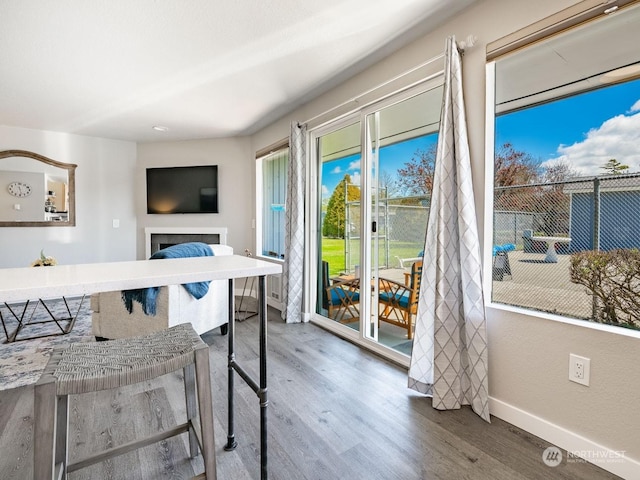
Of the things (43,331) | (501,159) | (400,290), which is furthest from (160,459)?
(43,331)

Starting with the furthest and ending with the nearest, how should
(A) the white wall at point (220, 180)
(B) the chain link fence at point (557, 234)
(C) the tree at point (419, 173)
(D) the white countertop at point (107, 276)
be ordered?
1. (A) the white wall at point (220, 180)
2. (C) the tree at point (419, 173)
3. (B) the chain link fence at point (557, 234)
4. (D) the white countertop at point (107, 276)

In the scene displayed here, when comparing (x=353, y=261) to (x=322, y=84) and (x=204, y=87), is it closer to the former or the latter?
(x=322, y=84)

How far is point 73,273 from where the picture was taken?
1.06m

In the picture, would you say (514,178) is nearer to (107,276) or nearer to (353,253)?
(353,253)

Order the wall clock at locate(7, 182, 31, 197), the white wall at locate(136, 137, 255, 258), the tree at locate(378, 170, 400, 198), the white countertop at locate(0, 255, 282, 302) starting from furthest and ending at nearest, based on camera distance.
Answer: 1. the white wall at locate(136, 137, 255, 258)
2. the wall clock at locate(7, 182, 31, 197)
3. the tree at locate(378, 170, 400, 198)
4. the white countertop at locate(0, 255, 282, 302)

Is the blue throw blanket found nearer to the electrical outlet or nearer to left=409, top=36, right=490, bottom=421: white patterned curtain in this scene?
left=409, top=36, right=490, bottom=421: white patterned curtain

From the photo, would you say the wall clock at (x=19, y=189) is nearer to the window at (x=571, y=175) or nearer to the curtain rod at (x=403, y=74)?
the curtain rod at (x=403, y=74)

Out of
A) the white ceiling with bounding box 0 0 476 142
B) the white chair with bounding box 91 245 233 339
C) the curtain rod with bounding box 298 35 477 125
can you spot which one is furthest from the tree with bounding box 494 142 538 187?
the white chair with bounding box 91 245 233 339

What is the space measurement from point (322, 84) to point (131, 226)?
12.6 feet

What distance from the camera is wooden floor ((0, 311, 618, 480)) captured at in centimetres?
146

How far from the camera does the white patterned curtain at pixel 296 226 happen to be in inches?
139

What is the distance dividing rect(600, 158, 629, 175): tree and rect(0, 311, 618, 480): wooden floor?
1325 millimetres

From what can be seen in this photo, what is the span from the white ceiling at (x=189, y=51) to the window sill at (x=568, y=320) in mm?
1757

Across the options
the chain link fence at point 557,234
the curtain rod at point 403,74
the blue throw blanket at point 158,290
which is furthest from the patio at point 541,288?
the blue throw blanket at point 158,290
